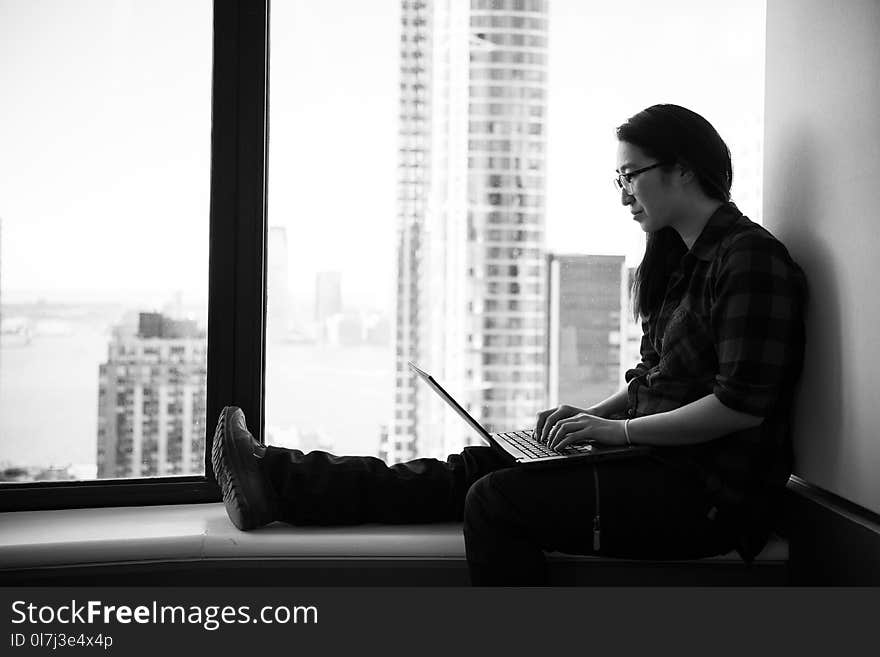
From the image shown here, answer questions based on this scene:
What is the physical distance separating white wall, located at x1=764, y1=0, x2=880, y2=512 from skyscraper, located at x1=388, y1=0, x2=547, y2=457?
2.25ft

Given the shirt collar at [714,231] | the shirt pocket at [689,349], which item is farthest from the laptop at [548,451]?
the shirt collar at [714,231]

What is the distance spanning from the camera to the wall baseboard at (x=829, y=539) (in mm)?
1593

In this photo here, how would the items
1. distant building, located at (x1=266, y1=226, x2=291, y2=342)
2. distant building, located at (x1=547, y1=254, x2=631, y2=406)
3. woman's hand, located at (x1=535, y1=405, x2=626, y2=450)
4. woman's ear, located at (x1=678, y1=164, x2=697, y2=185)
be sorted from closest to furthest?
woman's hand, located at (x1=535, y1=405, x2=626, y2=450)
woman's ear, located at (x1=678, y1=164, x2=697, y2=185)
distant building, located at (x1=266, y1=226, x2=291, y2=342)
distant building, located at (x1=547, y1=254, x2=631, y2=406)

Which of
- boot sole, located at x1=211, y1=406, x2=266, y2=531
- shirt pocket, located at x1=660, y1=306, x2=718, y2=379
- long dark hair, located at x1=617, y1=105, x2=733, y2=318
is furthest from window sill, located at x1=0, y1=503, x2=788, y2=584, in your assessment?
long dark hair, located at x1=617, y1=105, x2=733, y2=318

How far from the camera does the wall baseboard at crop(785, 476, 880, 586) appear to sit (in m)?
1.59

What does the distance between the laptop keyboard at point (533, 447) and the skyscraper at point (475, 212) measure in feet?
1.53

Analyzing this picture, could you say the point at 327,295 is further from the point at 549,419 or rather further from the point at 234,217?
the point at 549,419

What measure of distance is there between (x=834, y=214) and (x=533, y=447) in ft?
2.40

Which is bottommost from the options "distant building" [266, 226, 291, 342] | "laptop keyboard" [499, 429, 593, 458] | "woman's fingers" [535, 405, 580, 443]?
"laptop keyboard" [499, 429, 593, 458]

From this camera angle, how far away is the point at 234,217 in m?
2.29

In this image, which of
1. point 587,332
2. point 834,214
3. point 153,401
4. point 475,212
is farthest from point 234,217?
point 834,214

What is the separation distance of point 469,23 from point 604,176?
1.83ft

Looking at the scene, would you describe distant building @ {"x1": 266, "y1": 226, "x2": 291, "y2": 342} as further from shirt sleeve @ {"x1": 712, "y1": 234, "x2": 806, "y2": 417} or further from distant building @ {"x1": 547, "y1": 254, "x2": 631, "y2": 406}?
shirt sleeve @ {"x1": 712, "y1": 234, "x2": 806, "y2": 417}
